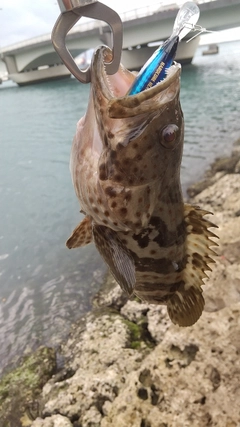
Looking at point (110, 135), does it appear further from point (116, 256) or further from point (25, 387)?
point (25, 387)

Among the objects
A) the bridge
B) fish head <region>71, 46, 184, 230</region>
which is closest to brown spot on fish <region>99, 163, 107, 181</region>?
fish head <region>71, 46, 184, 230</region>

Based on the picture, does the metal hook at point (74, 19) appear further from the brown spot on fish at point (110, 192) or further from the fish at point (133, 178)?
the brown spot on fish at point (110, 192)

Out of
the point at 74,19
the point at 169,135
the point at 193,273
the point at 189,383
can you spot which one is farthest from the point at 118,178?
the point at 189,383

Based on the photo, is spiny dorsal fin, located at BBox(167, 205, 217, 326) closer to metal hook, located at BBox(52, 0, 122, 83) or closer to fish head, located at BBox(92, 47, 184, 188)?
fish head, located at BBox(92, 47, 184, 188)

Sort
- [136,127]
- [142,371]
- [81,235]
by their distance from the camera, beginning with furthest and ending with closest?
1. [142,371]
2. [81,235]
3. [136,127]

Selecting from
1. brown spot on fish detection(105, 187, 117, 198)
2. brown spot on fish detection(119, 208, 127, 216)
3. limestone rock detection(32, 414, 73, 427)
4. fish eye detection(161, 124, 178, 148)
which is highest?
fish eye detection(161, 124, 178, 148)

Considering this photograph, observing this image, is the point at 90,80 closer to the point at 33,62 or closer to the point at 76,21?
the point at 76,21

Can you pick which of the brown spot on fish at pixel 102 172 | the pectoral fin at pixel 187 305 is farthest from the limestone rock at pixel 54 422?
the brown spot on fish at pixel 102 172
